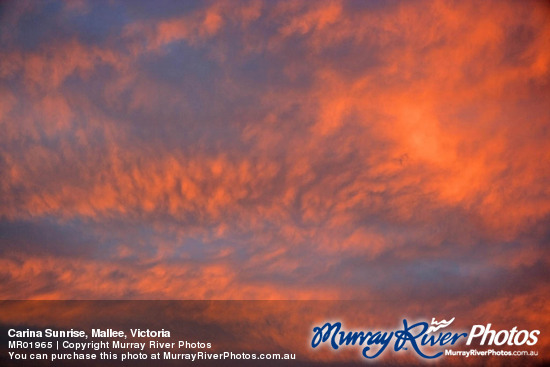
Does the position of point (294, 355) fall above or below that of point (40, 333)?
below

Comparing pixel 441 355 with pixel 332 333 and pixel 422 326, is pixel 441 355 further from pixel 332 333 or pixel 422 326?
pixel 332 333

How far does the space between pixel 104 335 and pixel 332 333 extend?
1045cm

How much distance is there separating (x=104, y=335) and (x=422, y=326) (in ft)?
47.6

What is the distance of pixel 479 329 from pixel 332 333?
22.0 feet

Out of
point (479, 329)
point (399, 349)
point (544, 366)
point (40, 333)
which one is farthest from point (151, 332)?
point (544, 366)

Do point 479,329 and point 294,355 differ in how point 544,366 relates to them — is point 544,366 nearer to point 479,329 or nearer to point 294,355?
point 479,329

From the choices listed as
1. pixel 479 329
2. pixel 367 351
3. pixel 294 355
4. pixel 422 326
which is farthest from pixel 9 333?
pixel 479 329

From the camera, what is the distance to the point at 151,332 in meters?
26.6

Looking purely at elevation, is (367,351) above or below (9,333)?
below

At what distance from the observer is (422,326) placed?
25719 mm

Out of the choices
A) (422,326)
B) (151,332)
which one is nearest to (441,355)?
(422,326)

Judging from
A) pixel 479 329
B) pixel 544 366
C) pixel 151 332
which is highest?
pixel 151 332

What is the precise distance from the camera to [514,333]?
25797mm

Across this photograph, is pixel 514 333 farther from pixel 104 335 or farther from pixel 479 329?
pixel 104 335
